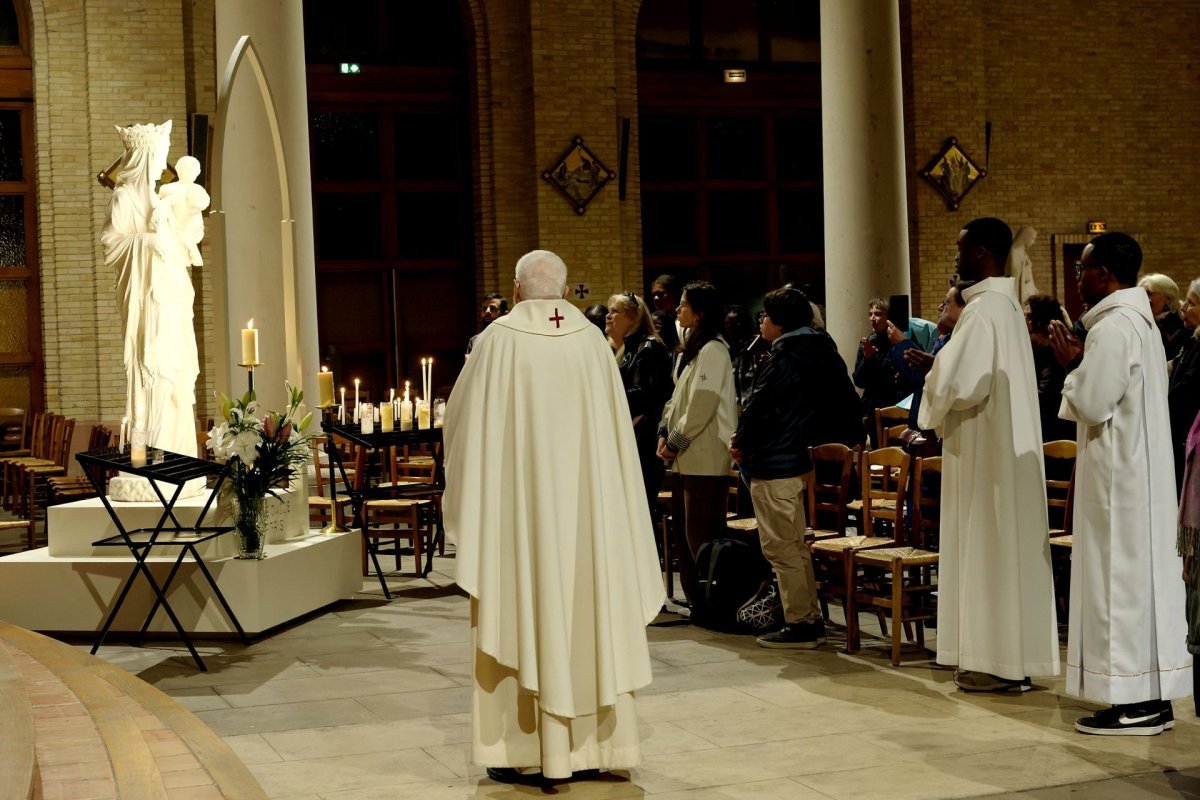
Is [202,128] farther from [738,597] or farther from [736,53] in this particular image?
[738,597]

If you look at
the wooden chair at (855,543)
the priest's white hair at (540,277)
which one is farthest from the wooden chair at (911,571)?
the priest's white hair at (540,277)

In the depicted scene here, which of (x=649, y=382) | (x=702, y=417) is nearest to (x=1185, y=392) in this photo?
(x=702, y=417)

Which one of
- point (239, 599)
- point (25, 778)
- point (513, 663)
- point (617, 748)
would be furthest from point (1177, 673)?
point (239, 599)

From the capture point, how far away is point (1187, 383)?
606cm

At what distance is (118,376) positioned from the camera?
14.2 m

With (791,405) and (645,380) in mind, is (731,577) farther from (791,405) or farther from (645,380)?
(645,380)

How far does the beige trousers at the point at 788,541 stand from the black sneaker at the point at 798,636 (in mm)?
30

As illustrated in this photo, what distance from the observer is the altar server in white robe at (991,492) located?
19.1 feet

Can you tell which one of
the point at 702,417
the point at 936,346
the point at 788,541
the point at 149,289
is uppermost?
the point at 149,289

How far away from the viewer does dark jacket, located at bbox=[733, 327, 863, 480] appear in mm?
6852

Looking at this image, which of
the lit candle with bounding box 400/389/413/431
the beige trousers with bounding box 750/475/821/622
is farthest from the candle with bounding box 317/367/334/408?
the beige trousers with bounding box 750/475/821/622

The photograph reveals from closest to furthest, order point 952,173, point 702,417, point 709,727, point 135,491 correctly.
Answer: point 709,727 < point 702,417 < point 135,491 < point 952,173

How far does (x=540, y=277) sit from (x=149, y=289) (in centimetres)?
414

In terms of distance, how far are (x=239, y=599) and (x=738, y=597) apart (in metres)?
2.64
